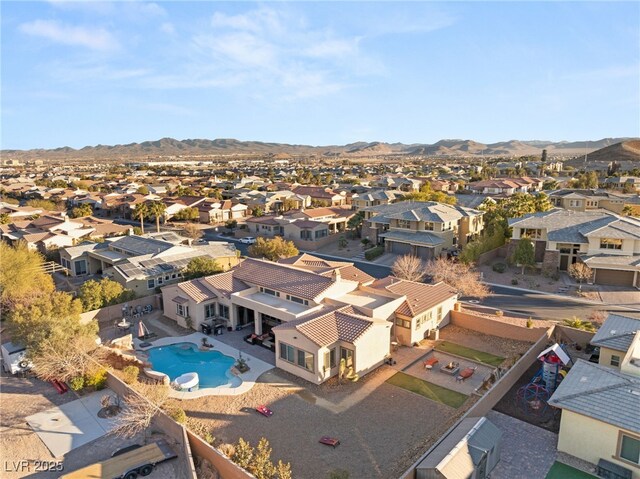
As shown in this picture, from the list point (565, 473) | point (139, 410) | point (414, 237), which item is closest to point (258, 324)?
point (139, 410)

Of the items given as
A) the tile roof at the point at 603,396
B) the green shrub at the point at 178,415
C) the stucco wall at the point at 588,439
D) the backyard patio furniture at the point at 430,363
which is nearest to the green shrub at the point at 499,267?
the backyard patio furniture at the point at 430,363

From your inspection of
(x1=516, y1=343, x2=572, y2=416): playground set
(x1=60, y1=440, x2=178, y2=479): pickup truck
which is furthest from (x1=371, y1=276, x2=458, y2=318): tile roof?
(x1=60, y1=440, x2=178, y2=479): pickup truck

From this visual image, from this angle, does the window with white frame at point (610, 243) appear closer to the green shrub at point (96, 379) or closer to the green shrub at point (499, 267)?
the green shrub at point (499, 267)

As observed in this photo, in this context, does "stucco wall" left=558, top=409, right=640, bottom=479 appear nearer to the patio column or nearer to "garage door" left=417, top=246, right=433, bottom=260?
the patio column

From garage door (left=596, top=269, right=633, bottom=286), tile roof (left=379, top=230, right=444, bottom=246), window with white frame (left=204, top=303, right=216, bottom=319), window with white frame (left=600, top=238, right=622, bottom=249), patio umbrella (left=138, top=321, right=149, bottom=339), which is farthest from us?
tile roof (left=379, top=230, right=444, bottom=246)

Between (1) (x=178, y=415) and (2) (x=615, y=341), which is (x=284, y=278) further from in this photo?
(2) (x=615, y=341)

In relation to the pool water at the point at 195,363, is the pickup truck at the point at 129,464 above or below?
above

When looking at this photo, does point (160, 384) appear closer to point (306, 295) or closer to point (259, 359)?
point (259, 359)
